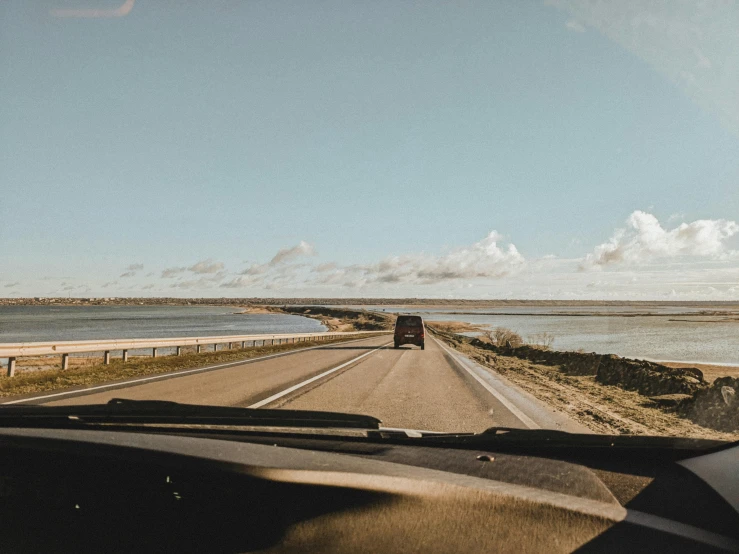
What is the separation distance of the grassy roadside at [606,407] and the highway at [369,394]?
16.0 inches

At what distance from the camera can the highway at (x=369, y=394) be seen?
7.20 m

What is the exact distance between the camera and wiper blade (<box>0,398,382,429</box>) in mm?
3434

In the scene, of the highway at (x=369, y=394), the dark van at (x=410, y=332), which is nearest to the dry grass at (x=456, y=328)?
the dark van at (x=410, y=332)

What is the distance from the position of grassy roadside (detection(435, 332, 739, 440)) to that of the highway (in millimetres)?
407

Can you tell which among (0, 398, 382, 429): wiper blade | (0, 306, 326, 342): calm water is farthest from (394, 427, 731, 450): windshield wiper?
(0, 306, 326, 342): calm water

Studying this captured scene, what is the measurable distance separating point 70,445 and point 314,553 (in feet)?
4.00

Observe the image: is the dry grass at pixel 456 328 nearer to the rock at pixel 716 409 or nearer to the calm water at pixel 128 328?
the calm water at pixel 128 328

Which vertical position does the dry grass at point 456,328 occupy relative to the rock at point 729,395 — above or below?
below

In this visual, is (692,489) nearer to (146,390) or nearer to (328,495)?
(328,495)

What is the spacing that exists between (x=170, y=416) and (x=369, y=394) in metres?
6.07

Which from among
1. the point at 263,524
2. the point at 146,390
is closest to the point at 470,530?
the point at 263,524

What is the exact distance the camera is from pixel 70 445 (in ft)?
6.93

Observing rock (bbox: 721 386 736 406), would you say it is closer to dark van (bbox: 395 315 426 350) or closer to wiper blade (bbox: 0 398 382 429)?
wiper blade (bbox: 0 398 382 429)

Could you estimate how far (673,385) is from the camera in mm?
10914
